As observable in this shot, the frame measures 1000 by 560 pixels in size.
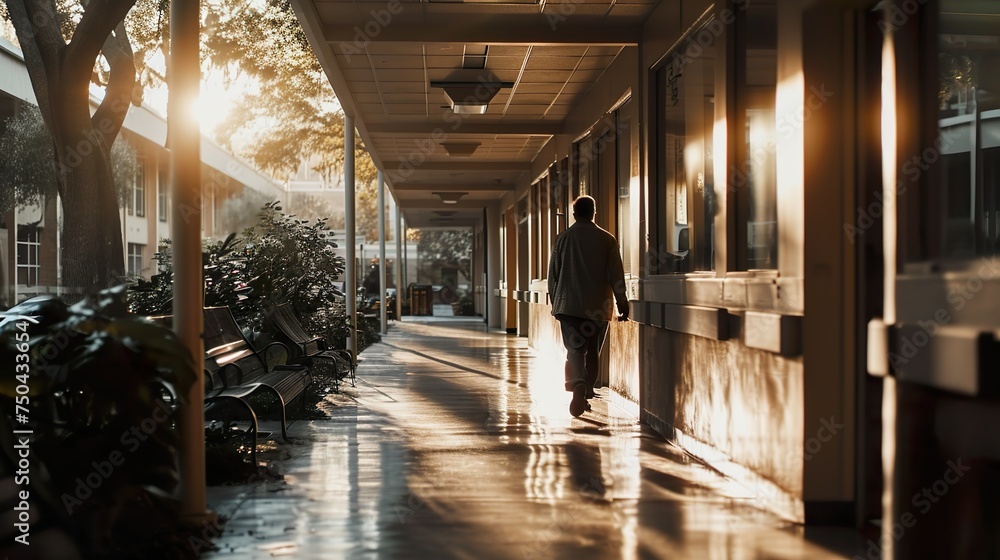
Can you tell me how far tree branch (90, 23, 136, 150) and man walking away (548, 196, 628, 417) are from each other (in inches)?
244

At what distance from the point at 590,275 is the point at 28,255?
18239 mm

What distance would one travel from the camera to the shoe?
7.60 m

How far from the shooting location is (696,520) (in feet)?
14.4

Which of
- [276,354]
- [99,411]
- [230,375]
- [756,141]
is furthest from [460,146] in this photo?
[99,411]

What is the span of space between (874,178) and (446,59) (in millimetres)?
5597

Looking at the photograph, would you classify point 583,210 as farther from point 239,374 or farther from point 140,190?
point 140,190

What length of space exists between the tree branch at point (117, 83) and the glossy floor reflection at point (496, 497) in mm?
5054

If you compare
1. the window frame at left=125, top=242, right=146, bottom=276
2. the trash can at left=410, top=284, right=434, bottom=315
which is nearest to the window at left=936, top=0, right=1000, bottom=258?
the window frame at left=125, top=242, right=146, bottom=276

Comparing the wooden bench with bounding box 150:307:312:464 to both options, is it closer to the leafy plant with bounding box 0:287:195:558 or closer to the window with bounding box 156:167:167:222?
the leafy plant with bounding box 0:287:195:558

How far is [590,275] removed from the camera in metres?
7.62

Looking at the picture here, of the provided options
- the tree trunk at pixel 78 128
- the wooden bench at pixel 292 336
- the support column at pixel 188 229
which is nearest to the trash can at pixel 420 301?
the tree trunk at pixel 78 128

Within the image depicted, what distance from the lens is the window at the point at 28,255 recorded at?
21.7m

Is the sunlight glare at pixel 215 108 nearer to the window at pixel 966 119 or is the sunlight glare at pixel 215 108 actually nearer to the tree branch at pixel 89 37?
the tree branch at pixel 89 37

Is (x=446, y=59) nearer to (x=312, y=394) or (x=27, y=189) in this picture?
(x=312, y=394)
